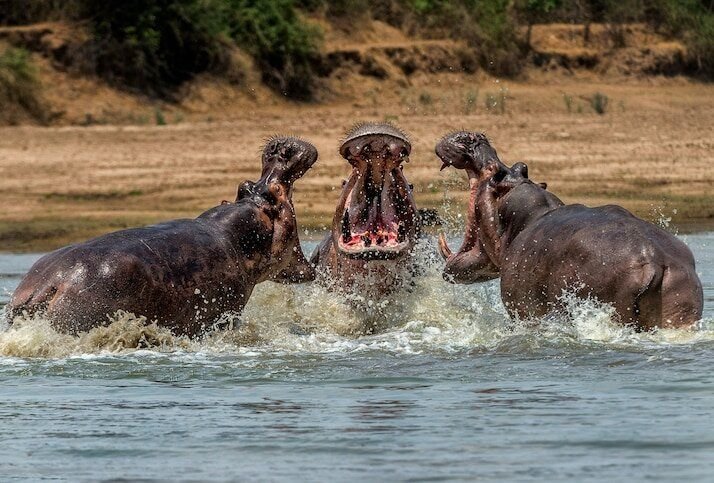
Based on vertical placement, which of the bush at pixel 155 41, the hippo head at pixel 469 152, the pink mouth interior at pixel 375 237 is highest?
the bush at pixel 155 41

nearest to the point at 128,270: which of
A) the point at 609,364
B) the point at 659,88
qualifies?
the point at 609,364

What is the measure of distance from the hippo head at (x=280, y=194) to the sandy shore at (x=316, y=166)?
6.38m

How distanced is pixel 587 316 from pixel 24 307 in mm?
2965

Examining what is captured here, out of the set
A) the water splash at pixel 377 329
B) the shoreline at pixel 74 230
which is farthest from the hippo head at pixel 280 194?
the shoreline at pixel 74 230

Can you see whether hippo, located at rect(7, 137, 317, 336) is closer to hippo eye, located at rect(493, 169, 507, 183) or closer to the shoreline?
hippo eye, located at rect(493, 169, 507, 183)

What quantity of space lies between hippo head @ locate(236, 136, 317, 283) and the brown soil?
200 inches

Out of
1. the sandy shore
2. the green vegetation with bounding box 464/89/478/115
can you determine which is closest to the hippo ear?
the sandy shore

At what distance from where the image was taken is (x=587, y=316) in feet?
27.3

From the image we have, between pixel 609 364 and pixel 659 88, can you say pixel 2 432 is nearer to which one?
pixel 609 364

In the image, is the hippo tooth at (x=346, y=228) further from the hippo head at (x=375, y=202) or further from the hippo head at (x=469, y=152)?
the hippo head at (x=469, y=152)

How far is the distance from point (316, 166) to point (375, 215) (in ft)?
31.6

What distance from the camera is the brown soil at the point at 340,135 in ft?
59.9

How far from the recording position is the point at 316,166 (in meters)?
19.4

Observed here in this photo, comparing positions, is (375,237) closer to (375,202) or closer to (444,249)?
(375,202)
